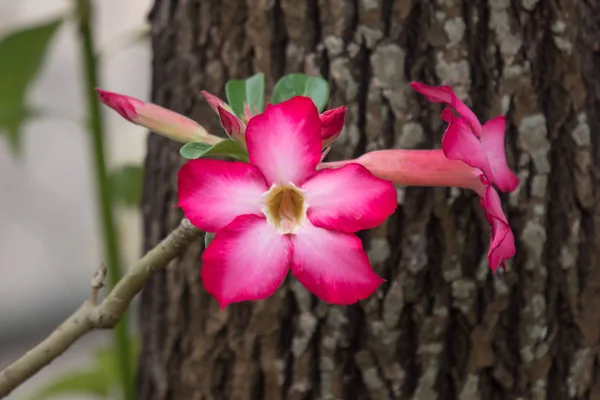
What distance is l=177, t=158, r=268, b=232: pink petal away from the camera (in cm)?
40

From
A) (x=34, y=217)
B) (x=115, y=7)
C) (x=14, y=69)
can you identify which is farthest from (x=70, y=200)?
(x=14, y=69)

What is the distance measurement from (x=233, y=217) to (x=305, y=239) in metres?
0.04

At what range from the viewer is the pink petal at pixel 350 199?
0.39 m

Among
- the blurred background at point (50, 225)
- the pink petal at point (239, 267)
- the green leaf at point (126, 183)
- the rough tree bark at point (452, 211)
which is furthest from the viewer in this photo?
the blurred background at point (50, 225)

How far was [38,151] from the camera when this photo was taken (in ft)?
7.27

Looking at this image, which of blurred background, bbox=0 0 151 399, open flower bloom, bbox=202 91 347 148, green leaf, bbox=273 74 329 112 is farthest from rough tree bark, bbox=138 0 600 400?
blurred background, bbox=0 0 151 399

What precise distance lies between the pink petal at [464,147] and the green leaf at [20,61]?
627mm

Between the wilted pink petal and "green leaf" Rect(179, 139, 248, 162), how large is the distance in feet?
0.18

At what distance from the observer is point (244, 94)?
0.54m

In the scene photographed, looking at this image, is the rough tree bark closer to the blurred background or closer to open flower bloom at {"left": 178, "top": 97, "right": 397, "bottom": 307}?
open flower bloom at {"left": 178, "top": 97, "right": 397, "bottom": 307}

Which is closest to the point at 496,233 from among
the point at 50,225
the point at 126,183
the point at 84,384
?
the point at 126,183

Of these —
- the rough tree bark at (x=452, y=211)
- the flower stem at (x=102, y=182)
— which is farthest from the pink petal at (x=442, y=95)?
the flower stem at (x=102, y=182)

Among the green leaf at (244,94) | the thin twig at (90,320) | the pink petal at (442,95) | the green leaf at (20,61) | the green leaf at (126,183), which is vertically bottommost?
the green leaf at (126,183)

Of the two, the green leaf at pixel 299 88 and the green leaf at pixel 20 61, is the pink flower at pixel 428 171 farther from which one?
the green leaf at pixel 20 61
